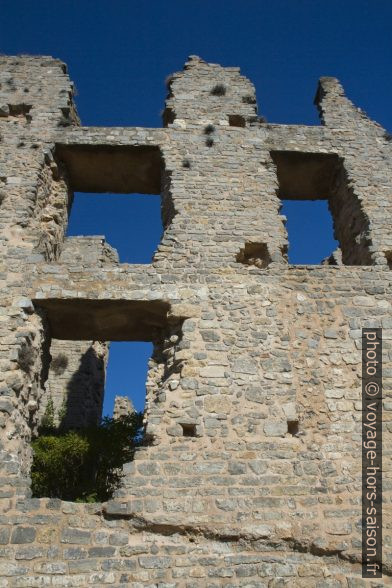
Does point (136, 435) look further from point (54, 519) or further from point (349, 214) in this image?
point (349, 214)

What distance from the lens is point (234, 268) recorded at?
730 centimetres

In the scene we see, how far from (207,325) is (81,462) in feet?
10.1

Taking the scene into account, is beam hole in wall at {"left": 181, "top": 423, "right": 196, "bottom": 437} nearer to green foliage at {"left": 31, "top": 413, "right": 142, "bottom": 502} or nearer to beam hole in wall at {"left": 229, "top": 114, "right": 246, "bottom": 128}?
green foliage at {"left": 31, "top": 413, "right": 142, "bottom": 502}

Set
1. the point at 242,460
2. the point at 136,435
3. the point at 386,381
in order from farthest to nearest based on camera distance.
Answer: the point at 136,435
the point at 386,381
the point at 242,460

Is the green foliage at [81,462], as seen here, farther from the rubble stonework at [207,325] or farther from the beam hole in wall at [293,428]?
the beam hole in wall at [293,428]

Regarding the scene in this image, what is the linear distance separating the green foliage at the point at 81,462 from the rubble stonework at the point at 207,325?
91 centimetres

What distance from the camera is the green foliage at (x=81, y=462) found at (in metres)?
7.49

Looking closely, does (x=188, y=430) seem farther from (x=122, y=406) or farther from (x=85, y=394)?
(x=122, y=406)

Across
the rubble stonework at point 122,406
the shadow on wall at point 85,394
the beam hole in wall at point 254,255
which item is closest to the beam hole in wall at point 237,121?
the beam hole in wall at point 254,255

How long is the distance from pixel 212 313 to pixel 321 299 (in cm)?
158

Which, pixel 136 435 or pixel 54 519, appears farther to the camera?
pixel 136 435

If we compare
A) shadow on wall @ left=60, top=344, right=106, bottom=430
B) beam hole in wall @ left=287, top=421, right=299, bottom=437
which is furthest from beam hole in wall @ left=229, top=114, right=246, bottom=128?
shadow on wall @ left=60, top=344, right=106, bottom=430

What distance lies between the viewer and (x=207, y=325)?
6.77 meters

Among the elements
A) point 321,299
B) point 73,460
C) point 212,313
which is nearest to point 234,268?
point 212,313
